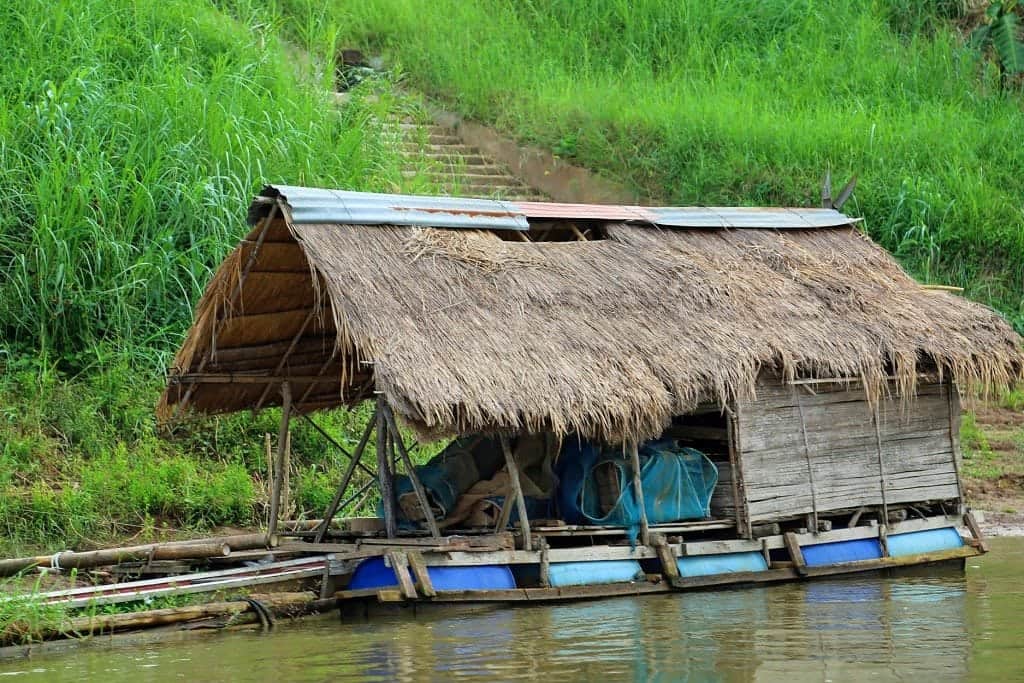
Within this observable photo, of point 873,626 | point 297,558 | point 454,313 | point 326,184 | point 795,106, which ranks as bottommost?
point 873,626

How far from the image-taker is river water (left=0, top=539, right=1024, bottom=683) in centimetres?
661

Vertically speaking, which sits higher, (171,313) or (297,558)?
(171,313)

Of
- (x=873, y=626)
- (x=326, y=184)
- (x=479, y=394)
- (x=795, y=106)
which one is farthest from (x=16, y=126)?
(x=795, y=106)

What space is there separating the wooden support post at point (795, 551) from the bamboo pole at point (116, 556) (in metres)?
3.91

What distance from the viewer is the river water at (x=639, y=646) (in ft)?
21.7

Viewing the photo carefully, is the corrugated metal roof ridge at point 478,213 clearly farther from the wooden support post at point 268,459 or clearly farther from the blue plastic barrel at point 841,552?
the blue plastic barrel at point 841,552

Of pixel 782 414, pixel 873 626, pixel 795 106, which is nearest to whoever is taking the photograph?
pixel 873 626

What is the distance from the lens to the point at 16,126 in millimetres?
12477

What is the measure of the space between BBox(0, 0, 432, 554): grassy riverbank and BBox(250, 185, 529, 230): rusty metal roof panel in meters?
3.03

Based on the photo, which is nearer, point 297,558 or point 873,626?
point 873,626

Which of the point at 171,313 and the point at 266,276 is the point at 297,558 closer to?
the point at 266,276

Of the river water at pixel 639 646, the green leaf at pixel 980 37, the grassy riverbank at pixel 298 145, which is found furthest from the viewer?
the green leaf at pixel 980 37

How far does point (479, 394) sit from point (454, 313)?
2.81 ft

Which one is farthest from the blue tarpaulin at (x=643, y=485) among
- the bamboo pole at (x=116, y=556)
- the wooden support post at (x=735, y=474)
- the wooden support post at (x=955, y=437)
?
the bamboo pole at (x=116, y=556)
